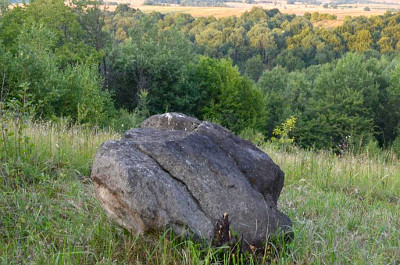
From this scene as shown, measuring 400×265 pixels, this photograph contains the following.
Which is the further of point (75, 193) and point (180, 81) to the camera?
point (180, 81)

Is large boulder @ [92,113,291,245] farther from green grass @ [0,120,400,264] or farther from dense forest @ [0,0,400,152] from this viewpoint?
dense forest @ [0,0,400,152]

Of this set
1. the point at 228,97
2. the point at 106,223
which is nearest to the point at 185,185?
the point at 106,223

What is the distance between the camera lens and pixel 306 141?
4162cm

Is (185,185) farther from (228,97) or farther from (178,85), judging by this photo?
(228,97)

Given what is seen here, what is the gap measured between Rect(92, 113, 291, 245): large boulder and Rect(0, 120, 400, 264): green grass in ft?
0.56

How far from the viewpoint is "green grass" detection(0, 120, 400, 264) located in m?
3.13

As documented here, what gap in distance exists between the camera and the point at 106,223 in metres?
3.48

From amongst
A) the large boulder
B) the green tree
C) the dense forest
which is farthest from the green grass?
the green tree

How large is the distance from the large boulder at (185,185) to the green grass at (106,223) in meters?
0.17

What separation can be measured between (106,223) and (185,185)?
0.74 m

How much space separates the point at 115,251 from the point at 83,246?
0.82 feet

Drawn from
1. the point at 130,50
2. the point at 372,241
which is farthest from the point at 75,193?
the point at 130,50

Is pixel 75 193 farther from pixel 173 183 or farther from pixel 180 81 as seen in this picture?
pixel 180 81

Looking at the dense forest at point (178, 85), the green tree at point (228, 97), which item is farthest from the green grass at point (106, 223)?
the green tree at point (228, 97)
